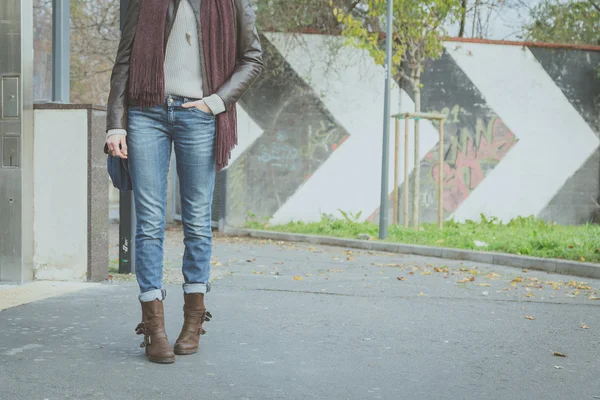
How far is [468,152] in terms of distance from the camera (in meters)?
15.4

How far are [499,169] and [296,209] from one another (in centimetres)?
387

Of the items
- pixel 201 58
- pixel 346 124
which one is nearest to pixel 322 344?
pixel 201 58

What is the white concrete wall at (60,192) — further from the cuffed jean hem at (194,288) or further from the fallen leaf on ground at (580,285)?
the fallen leaf on ground at (580,285)

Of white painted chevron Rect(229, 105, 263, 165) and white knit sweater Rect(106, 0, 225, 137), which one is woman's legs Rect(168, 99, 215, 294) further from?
white painted chevron Rect(229, 105, 263, 165)

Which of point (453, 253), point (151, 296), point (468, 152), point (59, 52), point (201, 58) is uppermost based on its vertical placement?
point (59, 52)

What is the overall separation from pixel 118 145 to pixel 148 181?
0.21 meters

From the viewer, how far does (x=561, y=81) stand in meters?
15.7

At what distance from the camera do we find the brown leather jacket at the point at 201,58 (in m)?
3.83

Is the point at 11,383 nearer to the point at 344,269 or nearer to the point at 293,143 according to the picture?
the point at 344,269

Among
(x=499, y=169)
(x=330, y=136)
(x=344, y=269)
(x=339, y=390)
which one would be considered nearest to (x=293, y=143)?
(x=330, y=136)

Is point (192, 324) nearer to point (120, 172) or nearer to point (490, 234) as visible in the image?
Result: point (120, 172)

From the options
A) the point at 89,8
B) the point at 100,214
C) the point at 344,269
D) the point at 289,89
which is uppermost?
the point at 89,8

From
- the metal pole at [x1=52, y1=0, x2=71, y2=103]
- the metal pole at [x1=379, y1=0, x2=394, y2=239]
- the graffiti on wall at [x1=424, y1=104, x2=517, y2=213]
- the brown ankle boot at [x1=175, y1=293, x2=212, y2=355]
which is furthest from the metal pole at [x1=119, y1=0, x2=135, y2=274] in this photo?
the graffiti on wall at [x1=424, y1=104, x2=517, y2=213]

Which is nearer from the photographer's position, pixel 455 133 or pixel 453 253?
pixel 453 253
